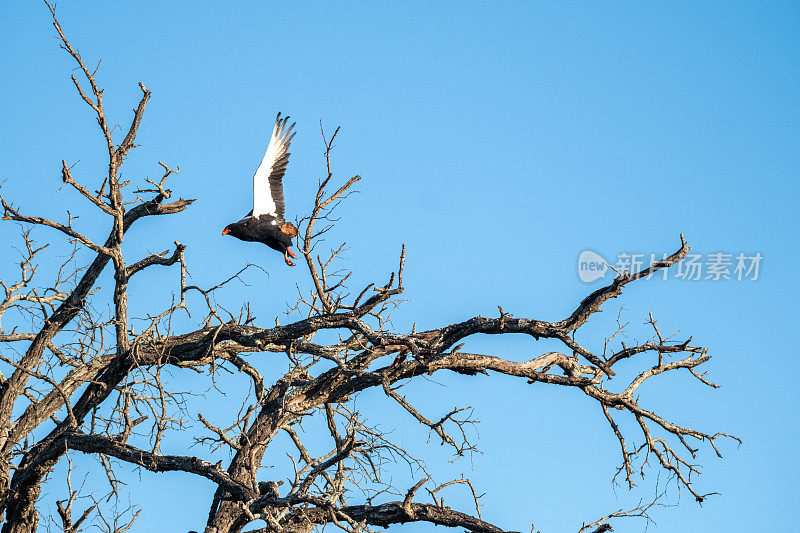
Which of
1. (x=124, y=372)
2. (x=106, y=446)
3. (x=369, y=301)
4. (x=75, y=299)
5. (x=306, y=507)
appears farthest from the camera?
(x=75, y=299)

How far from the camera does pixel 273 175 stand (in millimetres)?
7539

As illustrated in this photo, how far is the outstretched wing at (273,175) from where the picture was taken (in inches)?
292

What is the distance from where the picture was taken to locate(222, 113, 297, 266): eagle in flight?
287 inches

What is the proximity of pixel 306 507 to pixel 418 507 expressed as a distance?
651 mm

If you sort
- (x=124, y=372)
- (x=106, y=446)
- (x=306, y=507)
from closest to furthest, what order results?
(x=306, y=507), (x=106, y=446), (x=124, y=372)

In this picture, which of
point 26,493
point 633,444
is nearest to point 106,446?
point 26,493

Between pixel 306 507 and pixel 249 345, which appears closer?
pixel 306 507

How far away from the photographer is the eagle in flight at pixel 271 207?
7.29 meters

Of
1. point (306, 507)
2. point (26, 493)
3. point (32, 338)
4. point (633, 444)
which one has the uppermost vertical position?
point (32, 338)

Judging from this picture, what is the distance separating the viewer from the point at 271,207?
7469mm

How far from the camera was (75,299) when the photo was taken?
262 inches

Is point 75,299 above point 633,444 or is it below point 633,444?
above

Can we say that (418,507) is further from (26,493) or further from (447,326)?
(26,493)

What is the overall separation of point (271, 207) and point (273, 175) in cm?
29
